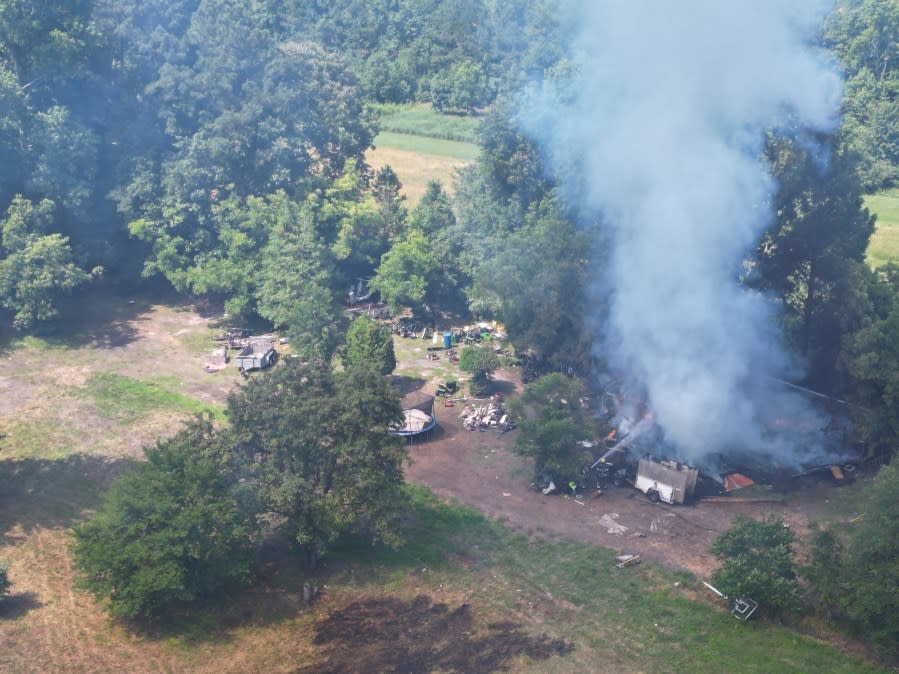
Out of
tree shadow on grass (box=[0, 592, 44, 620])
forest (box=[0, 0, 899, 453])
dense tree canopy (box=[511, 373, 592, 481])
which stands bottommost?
tree shadow on grass (box=[0, 592, 44, 620])

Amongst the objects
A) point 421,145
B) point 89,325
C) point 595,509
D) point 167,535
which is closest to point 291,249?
point 89,325

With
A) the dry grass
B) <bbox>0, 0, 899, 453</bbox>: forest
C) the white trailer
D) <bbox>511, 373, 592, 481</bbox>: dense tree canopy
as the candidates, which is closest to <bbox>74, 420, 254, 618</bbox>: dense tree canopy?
<bbox>511, 373, 592, 481</bbox>: dense tree canopy

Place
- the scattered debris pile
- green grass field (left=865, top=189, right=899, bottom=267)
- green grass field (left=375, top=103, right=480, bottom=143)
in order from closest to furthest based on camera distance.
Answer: the scattered debris pile, green grass field (left=865, top=189, right=899, bottom=267), green grass field (left=375, top=103, right=480, bottom=143)

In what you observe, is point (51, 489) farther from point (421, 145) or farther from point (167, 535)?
point (421, 145)

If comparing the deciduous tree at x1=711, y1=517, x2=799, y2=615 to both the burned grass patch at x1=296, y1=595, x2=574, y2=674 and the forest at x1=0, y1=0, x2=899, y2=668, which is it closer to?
the forest at x1=0, y1=0, x2=899, y2=668

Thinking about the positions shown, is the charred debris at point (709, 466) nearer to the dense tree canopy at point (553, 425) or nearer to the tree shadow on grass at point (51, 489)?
the dense tree canopy at point (553, 425)
